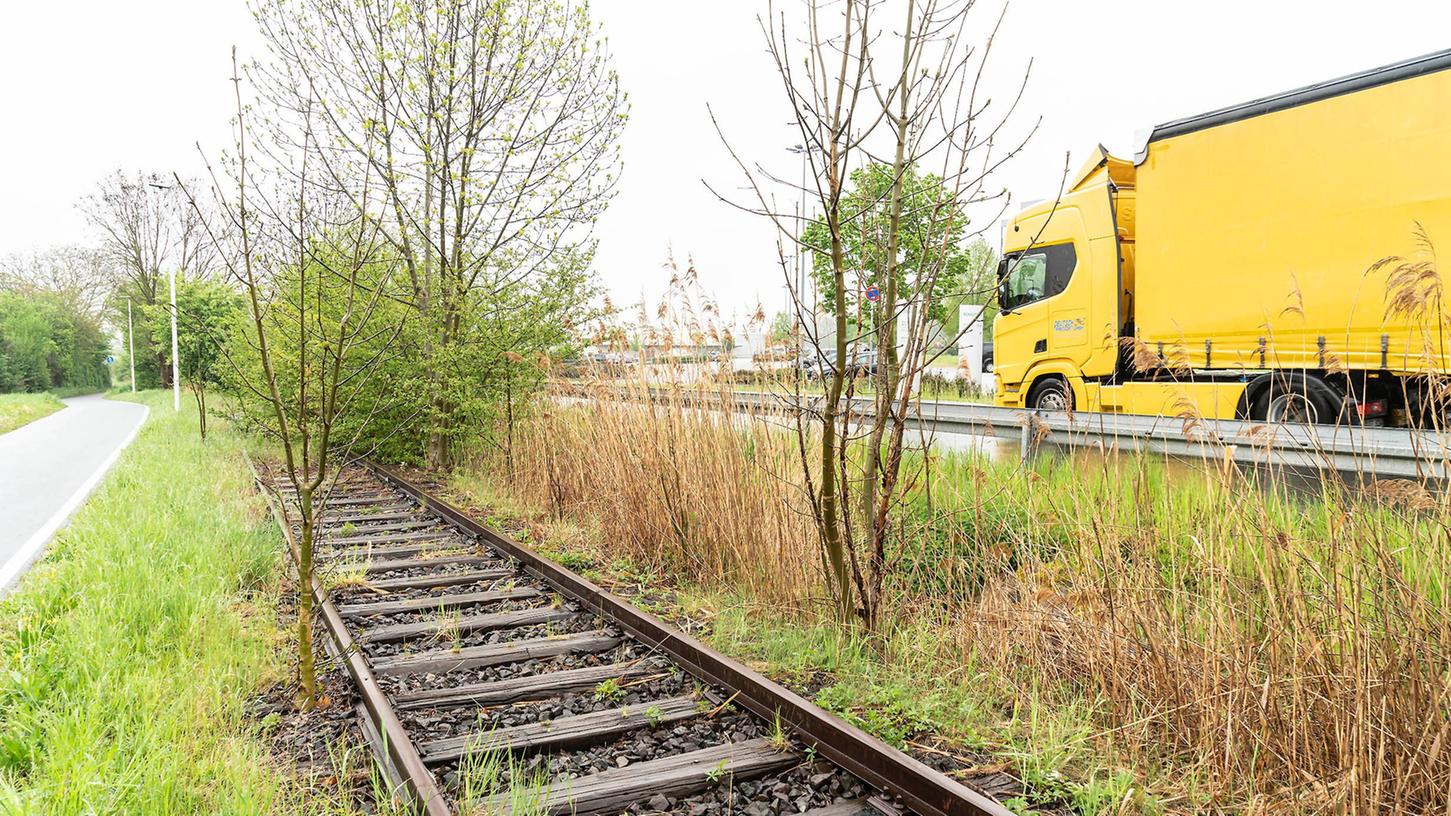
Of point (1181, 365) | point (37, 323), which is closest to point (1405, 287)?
point (1181, 365)

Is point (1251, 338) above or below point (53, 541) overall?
above

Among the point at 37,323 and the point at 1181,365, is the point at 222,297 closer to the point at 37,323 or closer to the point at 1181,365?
the point at 1181,365

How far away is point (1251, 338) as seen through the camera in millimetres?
9391

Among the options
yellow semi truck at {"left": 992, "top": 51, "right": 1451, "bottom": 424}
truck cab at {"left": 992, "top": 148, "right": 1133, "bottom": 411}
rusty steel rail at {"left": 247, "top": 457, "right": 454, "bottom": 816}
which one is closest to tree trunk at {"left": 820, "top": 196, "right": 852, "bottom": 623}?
rusty steel rail at {"left": 247, "top": 457, "right": 454, "bottom": 816}

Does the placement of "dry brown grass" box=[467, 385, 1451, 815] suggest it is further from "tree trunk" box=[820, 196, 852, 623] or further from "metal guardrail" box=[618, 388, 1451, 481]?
"tree trunk" box=[820, 196, 852, 623]

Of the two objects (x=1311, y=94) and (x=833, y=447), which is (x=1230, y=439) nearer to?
(x=833, y=447)

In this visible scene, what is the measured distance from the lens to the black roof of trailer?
26.0 ft

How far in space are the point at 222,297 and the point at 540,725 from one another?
24.2 m

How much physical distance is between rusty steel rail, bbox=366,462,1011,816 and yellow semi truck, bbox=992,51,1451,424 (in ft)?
15.8

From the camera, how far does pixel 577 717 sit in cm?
359

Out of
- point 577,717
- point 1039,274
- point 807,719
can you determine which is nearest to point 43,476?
point 577,717

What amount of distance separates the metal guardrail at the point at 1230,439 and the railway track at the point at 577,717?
1.50 metres

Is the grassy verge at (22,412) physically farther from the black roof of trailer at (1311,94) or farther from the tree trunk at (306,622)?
the black roof of trailer at (1311,94)

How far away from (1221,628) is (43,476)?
16.1 m
